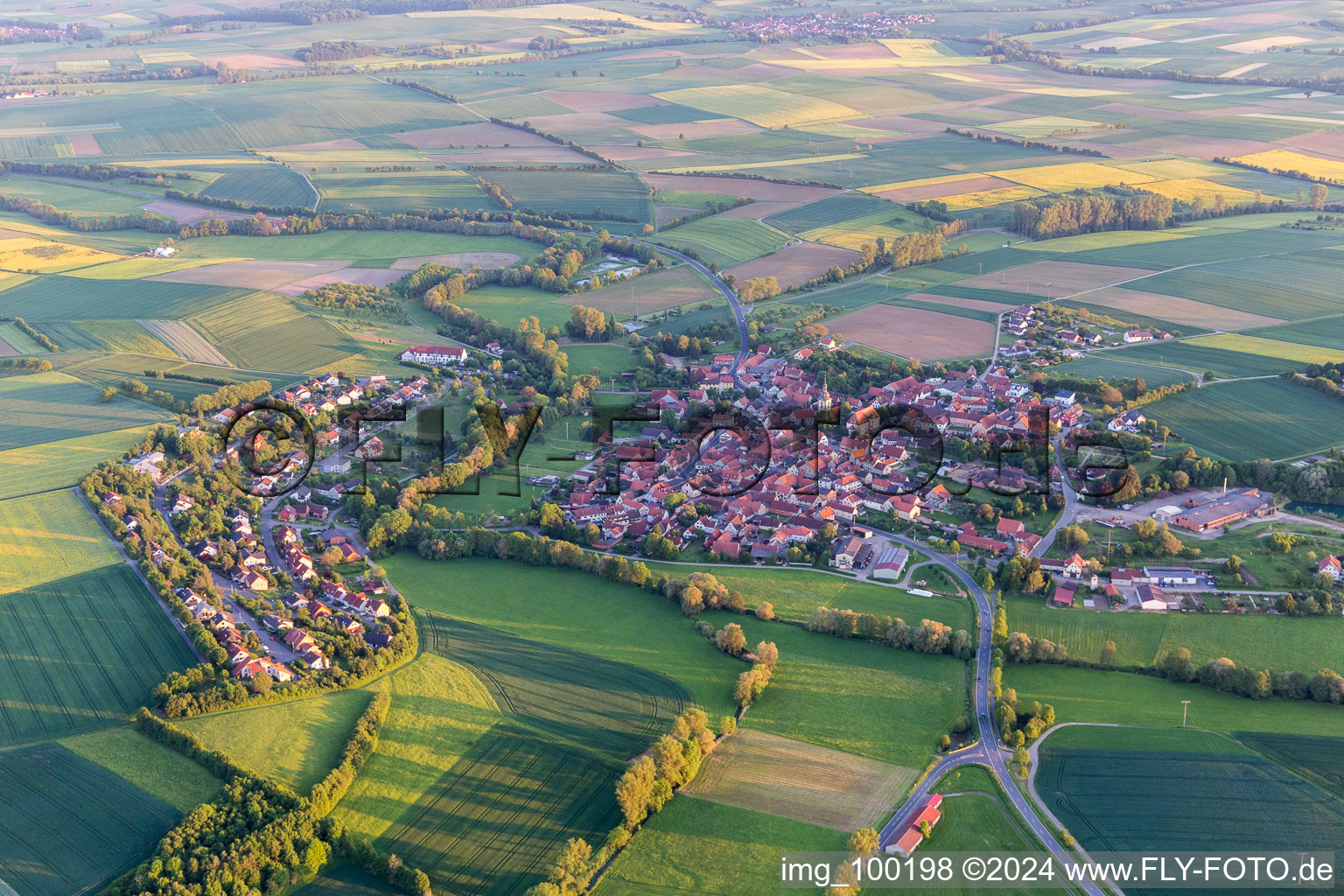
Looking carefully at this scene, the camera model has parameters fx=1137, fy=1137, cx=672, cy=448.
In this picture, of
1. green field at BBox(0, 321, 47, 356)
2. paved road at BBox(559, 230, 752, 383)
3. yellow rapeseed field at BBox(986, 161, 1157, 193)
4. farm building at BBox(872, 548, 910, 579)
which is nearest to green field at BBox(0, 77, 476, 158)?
green field at BBox(0, 321, 47, 356)

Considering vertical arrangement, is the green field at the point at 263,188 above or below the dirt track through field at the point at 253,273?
above

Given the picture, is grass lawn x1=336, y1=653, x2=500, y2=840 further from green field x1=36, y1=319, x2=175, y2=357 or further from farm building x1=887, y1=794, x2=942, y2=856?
green field x1=36, y1=319, x2=175, y2=357

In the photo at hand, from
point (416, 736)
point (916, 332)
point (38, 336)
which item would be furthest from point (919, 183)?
point (416, 736)

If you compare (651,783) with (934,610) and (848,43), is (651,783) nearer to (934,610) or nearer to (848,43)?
(934,610)

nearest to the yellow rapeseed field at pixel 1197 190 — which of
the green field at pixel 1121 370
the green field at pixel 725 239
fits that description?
the green field at pixel 725 239

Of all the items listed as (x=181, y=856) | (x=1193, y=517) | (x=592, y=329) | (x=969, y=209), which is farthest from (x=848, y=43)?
(x=181, y=856)

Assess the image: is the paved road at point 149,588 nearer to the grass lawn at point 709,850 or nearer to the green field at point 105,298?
the grass lawn at point 709,850
